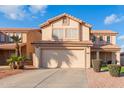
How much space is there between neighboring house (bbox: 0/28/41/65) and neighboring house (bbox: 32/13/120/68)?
6829mm

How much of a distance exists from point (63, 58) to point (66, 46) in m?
1.59

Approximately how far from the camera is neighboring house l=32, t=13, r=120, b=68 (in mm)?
30219

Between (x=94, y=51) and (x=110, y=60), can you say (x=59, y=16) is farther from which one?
(x=110, y=60)

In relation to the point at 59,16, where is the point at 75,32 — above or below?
below

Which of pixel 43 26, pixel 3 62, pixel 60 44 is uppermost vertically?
pixel 43 26

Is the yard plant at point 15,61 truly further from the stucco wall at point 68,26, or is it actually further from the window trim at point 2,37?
the window trim at point 2,37

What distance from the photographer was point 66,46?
99.1 ft

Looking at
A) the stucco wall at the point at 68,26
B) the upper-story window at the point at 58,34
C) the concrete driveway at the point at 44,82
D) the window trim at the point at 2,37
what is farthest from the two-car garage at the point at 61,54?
the concrete driveway at the point at 44,82

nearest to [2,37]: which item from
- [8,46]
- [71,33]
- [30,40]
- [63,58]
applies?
[8,46]

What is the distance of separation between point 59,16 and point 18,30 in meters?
10.3

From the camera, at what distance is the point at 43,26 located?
32125mm

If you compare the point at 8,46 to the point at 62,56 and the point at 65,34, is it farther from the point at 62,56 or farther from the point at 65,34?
the point at 62,56
